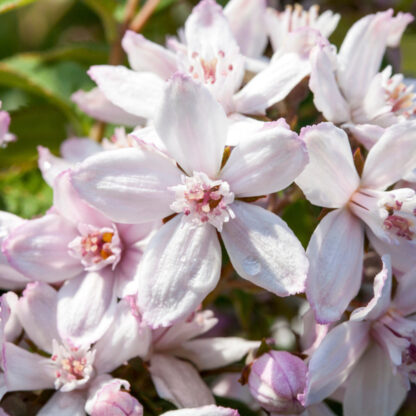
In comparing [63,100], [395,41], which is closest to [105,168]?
[395,41]

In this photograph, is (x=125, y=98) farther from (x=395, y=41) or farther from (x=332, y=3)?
(x=332, y=3)

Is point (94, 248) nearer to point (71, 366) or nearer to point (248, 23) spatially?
point (71, 366)

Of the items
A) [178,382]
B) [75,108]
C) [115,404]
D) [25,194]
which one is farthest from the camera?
[75,108]

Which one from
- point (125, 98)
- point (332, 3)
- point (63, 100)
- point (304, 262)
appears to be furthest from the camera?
point (332, 3)

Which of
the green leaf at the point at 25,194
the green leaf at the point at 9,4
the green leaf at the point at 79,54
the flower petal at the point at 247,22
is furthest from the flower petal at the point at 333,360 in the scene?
the green leaf at the point at 79,54

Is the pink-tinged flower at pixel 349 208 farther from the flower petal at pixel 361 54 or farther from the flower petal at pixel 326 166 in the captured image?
the flower petal at pixel 361 54

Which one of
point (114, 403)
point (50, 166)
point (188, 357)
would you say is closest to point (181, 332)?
point (188, 357)
